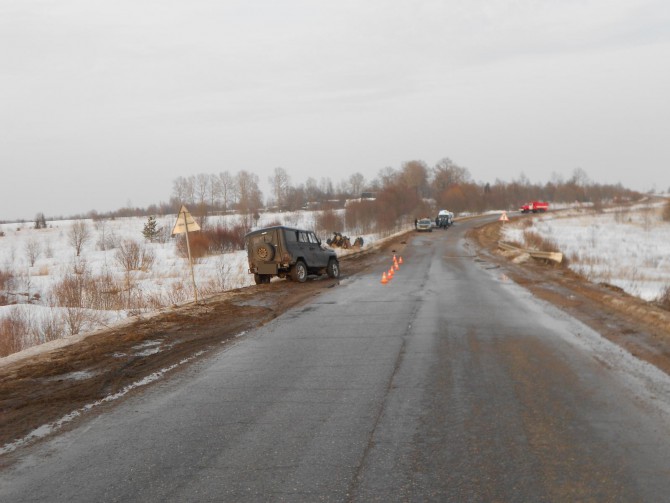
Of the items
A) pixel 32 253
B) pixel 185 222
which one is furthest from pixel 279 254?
pixel 32 253

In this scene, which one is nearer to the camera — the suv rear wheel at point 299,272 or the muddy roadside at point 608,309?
the muddy roadside at point 608,309

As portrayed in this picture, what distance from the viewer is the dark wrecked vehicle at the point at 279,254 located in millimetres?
20609

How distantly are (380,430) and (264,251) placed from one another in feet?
51.4

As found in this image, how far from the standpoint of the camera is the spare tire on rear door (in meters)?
20.5

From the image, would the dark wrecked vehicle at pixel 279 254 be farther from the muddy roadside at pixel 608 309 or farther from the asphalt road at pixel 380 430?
the asphalt road at pixel 380 430

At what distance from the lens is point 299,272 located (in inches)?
830

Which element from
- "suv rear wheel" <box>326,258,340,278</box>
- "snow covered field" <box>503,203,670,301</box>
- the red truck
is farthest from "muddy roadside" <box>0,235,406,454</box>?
the red truck

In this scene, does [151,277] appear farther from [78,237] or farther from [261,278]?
[78,237]

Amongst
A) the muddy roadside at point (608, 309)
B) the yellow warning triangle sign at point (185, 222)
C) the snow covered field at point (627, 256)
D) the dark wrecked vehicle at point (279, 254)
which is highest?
the yellow warning triangle sign at point (185, 222)

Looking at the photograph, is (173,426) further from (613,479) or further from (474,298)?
(474,298)

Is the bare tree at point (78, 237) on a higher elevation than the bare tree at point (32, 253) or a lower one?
higher

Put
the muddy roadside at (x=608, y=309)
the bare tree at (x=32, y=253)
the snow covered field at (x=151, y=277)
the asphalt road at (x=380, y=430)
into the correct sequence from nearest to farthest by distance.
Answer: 1. the asphalt road at (x=380, y=430)
2. the muddy roadside at (x=608, y=309)
3. the snow covered field at (x=151, y=277)
4. the bare tree at (x=32, y=253)

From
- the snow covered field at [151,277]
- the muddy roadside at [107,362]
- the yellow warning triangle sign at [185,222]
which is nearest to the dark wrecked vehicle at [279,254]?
the snow covered field at [151,277]

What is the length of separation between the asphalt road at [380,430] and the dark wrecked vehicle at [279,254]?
10564 millimetres
